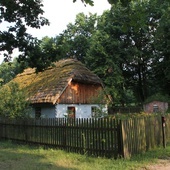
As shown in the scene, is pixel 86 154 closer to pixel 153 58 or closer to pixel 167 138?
pixel 167 138

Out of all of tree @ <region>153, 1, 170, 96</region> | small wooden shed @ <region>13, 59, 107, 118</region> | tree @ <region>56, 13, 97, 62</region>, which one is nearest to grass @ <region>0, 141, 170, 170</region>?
small wooden shed @ <region>13, 59, 107, 118</region>

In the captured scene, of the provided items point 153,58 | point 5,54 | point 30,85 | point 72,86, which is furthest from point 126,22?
point 153,58

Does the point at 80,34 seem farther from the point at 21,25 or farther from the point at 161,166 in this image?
the point at 161,166

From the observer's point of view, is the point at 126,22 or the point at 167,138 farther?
the point at 167,138

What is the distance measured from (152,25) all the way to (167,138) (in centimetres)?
3560

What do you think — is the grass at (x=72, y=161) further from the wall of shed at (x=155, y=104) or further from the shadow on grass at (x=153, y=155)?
the wall of shed at (x=155, y=104)

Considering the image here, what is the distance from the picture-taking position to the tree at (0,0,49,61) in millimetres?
13296

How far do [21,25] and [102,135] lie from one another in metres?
7.09

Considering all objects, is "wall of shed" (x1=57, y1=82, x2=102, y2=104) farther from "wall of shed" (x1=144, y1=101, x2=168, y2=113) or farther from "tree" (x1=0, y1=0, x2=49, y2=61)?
"wall of shed" (x1=144, y1=101, x2=168, y2=113)

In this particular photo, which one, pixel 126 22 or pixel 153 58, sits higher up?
pixel 153 58

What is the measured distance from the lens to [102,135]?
35.8 feet

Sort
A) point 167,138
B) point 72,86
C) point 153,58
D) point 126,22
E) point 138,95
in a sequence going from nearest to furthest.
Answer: point 126,22, point 167,138, point 72,86, point 153,58, point 138,95

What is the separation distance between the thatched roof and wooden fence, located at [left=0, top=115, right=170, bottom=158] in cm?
893

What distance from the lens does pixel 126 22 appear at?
426 centimetres
